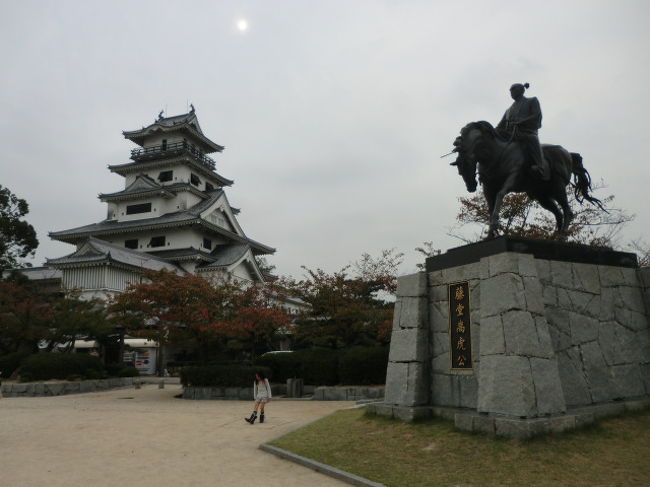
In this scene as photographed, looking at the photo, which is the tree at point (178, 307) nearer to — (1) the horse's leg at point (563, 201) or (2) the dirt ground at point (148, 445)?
(2) the dirt ground at point (148, 445)

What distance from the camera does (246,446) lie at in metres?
9.21

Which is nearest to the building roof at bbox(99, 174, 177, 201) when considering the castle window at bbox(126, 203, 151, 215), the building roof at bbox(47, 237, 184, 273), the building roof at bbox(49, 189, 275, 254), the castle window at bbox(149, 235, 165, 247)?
the castle window at bbox(126, 203, 151, 215)

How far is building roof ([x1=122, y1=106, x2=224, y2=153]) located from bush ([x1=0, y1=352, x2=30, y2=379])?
25307mm

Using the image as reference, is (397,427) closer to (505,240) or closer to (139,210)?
(505,240)

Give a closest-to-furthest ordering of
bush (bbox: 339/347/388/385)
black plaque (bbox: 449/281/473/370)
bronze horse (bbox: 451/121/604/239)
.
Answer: black plaque (bbox: 449/281/473/370)
bronze horse (bbox: 451/121/604/239)
bush (bbox: 339/347/388/385)

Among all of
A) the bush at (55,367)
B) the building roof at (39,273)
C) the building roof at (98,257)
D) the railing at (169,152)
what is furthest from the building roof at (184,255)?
the bush at (55,367)

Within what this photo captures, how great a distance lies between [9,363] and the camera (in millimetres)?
23375

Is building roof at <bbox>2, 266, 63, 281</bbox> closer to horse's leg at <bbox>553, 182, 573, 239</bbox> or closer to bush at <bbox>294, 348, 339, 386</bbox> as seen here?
bush at <bbox>294, 348, 339, 386</bbox>

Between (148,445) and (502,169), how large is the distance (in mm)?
8566

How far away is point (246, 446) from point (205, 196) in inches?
1453

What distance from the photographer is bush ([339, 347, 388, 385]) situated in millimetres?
16844

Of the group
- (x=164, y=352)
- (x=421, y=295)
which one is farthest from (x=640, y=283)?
(x=164, y=352)

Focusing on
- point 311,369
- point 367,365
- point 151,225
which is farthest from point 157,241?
point 367,365

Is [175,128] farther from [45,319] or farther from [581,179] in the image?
[581,179]
